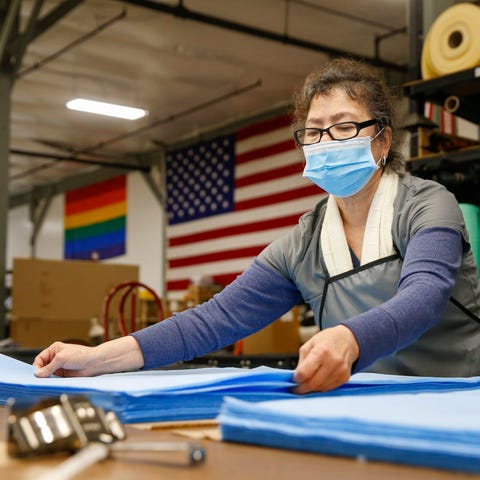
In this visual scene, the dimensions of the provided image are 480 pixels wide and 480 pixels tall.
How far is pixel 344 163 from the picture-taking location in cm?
160

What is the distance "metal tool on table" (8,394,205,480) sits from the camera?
63 cm

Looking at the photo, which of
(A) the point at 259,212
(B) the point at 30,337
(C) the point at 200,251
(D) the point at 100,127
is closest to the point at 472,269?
(B) the point at 30,337

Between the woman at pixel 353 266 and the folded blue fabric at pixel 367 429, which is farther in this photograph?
the woman at pixel 353 266

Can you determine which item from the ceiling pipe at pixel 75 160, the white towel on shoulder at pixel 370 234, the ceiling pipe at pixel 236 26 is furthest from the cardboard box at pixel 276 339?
the ceiling pipe at pixel 75 160

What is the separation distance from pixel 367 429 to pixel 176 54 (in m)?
8.24

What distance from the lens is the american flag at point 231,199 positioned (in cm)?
969

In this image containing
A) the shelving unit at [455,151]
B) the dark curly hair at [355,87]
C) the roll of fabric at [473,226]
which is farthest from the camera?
the shelving unit at [455,151]

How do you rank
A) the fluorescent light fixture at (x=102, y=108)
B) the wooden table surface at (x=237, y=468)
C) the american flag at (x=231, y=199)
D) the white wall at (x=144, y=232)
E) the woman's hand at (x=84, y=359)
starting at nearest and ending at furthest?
the wooden table surface at (x=237, y=468), the woman's hand at (x=84, y=359), the fluorescent light fixture at (x=102, y=108), the american flag at (x=231, y=199), the white wall at (x=144, y=232)

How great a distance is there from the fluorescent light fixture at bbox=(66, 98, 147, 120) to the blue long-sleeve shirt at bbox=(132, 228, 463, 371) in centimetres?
674

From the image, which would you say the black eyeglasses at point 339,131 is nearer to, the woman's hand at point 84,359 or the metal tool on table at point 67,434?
the woman's hand at point 84,359

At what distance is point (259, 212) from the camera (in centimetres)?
1002

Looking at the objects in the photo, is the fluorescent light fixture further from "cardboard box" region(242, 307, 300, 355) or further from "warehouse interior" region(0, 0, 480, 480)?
"cardboard box" region(242, 307, 300, 355)

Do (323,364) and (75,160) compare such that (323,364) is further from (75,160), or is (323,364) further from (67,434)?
(75,160)

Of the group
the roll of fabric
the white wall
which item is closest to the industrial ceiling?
the white wall
